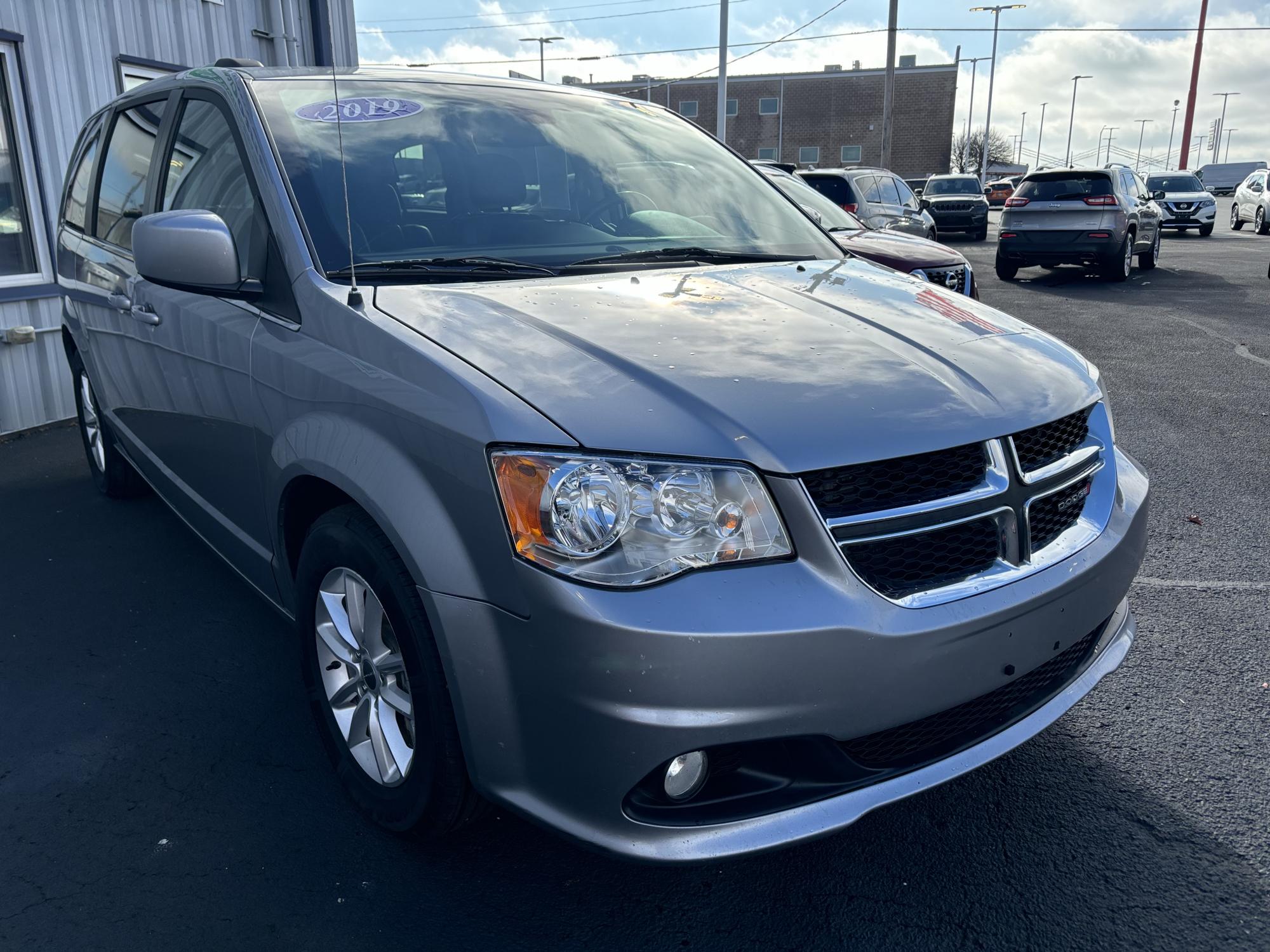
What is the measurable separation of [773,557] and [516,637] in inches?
18.9

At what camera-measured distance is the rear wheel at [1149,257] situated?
16.2m

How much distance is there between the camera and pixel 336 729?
2496 millimetres

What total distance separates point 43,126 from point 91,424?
2.91 meters

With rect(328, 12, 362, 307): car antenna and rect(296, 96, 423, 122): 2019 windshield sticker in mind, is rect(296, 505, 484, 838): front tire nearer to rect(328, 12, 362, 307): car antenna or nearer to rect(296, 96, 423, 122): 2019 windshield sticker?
rect(328, 12, 362, 307): car antenna

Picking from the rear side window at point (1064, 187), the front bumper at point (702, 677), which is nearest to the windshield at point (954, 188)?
the rear side window at point (1064, 187)

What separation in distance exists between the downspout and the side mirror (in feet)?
25.1

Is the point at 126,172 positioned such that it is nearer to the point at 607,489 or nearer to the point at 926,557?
the point at 607,489

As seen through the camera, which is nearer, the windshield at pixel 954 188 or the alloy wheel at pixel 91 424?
the alloy wheel at pixel 91 424

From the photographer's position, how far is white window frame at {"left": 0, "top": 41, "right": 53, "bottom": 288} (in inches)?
255

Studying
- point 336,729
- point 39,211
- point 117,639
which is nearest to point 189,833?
point 336,729

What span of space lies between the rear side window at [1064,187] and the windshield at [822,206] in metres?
7.18

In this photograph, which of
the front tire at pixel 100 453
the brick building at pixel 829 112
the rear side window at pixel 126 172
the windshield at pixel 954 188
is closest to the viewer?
the rear side window at pixel 126 172

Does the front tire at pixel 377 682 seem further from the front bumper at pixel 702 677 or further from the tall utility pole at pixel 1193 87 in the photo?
the tall utility pole at pixel 1193 87

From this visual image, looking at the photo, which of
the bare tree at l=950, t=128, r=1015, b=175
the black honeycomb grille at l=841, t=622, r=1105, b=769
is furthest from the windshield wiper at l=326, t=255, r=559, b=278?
the bare tree at l=950, t=128, r=1015, b=175
